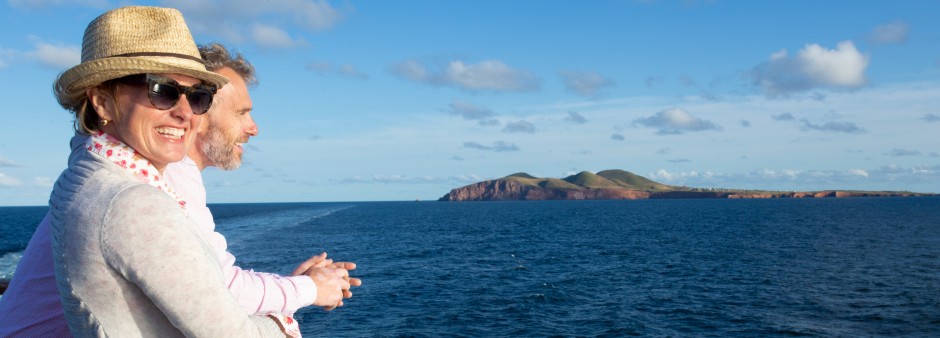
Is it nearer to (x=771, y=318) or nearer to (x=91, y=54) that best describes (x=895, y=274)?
(x=771, y=318)

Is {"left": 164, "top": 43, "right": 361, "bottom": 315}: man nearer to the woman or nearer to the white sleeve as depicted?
the woman

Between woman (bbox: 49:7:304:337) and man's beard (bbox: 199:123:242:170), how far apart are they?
34.1 inches

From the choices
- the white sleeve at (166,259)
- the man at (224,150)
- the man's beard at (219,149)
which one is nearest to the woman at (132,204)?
the white sleeve at (166,259)

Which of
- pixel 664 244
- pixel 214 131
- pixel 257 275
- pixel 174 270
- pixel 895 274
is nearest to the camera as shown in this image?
pixel 174 270

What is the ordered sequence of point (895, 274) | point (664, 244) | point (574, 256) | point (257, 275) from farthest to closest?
1. point (664, 244)
2. point (574, 256)
3. point (895, 274)
4. point (257, 275)

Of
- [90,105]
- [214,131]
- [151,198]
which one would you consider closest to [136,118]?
[90,105]

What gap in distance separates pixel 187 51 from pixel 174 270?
766mm

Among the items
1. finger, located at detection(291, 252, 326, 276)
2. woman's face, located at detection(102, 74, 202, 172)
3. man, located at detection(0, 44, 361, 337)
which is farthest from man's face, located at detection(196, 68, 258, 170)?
woman's face, located at detection(102, 74, 202, 172)

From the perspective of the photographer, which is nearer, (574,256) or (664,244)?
(574,256)

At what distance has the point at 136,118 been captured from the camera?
208 cm

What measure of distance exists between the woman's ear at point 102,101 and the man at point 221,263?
0.11m

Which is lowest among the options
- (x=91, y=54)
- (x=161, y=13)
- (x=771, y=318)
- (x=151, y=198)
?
(x=771, y=318)

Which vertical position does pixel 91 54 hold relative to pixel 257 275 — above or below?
above

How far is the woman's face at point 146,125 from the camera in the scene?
2.05 metres
